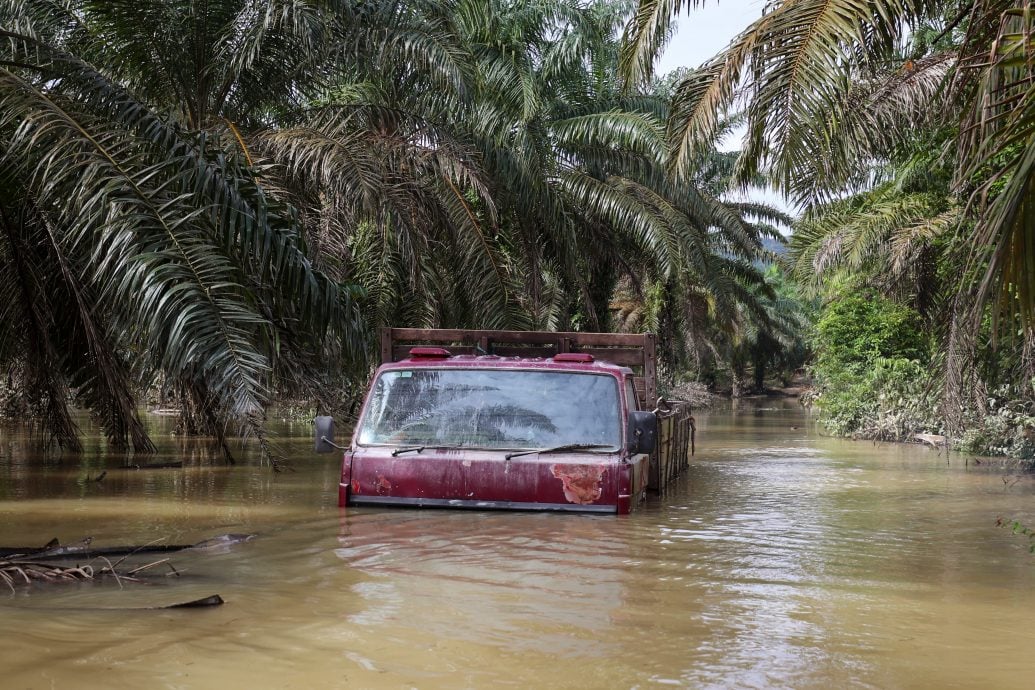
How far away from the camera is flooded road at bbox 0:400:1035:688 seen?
534cm

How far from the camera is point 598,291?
28531 mm

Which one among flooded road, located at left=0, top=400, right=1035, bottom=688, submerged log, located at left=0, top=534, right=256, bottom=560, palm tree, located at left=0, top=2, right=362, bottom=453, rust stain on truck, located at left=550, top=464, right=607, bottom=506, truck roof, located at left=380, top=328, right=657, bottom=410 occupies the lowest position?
flooded road, located at left=0, top=400, right=1035, bottom=688

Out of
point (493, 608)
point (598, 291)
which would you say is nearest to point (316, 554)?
point (493, 608)

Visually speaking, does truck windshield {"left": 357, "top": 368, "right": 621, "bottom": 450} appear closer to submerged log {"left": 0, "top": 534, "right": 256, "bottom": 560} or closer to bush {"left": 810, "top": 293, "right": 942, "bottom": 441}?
submerged log {"left": 0, "top": 534, "right": 256, "bottom": 560}

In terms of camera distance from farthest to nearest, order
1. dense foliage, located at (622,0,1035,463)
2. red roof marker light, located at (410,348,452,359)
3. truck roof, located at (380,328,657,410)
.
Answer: truck roof, located at (380,328,657,410) < red roof marker light, located at (410,348,452,359) < dense foliage, located at (622,0,1035,463)

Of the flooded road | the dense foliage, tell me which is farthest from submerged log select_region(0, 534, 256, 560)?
the dense foliage

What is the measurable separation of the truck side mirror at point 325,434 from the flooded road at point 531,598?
2.15 feet

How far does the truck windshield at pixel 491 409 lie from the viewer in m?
9.80

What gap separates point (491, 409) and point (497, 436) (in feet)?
0.89

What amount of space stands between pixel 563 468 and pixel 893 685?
4.55m

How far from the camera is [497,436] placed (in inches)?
386

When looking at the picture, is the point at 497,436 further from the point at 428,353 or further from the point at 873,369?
the point at 873,369

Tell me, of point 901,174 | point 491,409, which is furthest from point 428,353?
point 901,174

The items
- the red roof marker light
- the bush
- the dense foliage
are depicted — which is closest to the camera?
the dense foliage
